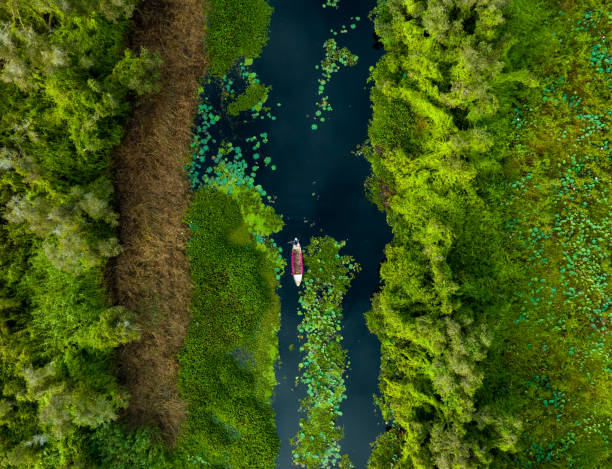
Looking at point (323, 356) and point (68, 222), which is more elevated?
point (68, 222)

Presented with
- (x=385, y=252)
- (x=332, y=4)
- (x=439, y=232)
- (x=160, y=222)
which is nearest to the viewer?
(x=439, y=232)

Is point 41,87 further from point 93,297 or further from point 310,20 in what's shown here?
point 310,20

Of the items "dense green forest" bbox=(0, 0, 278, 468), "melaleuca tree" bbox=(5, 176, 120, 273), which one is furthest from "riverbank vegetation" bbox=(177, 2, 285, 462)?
"melaleuca tree" bbox=(5, 176, 120, 273)

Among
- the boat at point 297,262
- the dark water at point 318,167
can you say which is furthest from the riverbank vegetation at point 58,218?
the boat at point 297,262

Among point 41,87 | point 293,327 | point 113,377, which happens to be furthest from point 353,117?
point 113,377

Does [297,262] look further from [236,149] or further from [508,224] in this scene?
[508,224]

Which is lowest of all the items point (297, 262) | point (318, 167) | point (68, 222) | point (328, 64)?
point (68, 222)

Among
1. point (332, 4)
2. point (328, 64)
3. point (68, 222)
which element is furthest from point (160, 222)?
point (332, 4)
